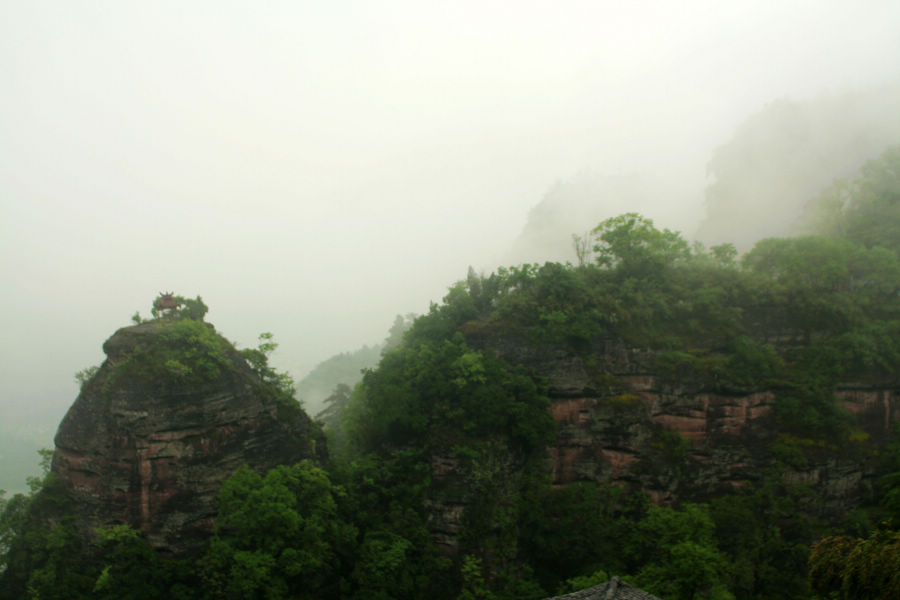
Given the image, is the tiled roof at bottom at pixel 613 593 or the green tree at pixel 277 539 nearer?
the tiled roof at bottom at pixel 613 593

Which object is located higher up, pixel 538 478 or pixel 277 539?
pixel 538 478

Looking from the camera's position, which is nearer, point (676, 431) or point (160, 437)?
point (160, 437)

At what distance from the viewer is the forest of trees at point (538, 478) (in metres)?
22.0

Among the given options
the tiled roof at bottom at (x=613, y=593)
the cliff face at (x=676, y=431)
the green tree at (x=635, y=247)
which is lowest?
the tiled roof at bottom at (x=613, y=593)

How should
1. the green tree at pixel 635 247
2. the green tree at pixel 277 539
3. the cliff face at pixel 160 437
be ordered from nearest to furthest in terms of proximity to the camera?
the green tree at pixel 277 539 < the cliff face at pixel 160 437 < the green tree at pixel 635 247

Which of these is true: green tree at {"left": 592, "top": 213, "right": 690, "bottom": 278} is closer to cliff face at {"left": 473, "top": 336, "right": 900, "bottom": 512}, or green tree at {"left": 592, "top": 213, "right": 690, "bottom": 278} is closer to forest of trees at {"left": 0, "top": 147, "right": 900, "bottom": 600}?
forest of trees at {"left": 0, "top": 147, "right": 900, "bottom": 600}

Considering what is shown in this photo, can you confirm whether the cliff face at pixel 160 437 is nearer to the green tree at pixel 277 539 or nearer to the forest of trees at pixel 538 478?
the forest of trees at pixel 538 478

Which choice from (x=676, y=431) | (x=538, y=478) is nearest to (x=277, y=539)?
(x=538, y=478)

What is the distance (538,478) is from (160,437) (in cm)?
2089

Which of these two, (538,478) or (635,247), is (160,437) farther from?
(635,247)

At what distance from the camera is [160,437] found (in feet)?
74.5

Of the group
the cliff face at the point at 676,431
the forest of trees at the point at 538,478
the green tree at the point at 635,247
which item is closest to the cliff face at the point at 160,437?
the forest of trees at the point at 538,478

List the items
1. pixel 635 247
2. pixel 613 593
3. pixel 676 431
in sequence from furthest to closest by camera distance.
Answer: pixel 635 247 → pixel 676 431 → pixel 613 593

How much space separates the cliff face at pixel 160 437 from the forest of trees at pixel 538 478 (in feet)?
4.18
